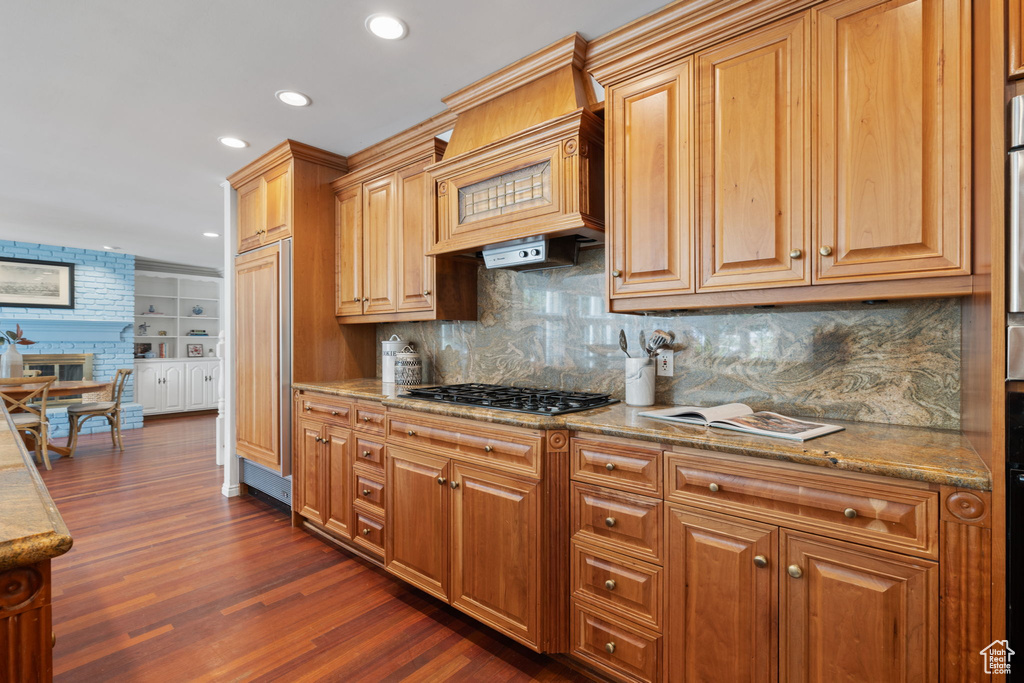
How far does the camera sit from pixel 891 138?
4.63ft

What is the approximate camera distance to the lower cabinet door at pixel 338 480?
2.76 meters

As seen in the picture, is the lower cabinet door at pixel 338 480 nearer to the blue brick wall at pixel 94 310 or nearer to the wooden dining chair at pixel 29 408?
the wooden dining chair at pixel 29 408

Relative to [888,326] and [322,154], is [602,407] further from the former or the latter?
[322,154]

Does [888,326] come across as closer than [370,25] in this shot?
Yes

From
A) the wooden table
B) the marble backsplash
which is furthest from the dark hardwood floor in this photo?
the wooden table

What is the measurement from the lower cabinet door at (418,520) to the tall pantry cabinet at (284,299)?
1.28 meters

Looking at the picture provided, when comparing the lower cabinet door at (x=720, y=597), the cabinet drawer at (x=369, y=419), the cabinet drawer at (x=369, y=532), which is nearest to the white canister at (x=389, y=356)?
the cabinet drawer at (x=369, y=419)

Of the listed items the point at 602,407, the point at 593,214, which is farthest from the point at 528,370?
the point at 593,214

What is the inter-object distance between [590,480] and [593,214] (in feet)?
3.65

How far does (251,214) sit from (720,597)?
150 inches

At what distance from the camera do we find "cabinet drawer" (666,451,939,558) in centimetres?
116

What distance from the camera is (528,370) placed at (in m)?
2.71

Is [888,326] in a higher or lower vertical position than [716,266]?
lower

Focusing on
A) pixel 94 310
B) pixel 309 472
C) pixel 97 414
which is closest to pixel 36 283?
pixel 94 310
